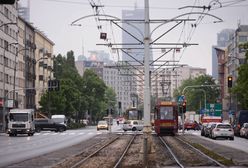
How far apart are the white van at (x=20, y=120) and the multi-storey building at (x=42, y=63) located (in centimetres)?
6539

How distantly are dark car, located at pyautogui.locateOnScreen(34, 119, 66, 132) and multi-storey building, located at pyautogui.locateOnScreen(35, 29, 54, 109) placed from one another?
4480cm

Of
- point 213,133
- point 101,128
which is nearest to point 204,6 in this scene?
point 213,133

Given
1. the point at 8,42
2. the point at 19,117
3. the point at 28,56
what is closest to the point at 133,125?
the point at 19,117

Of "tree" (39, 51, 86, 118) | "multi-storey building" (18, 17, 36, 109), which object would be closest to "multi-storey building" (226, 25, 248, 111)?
"tree" (39, 51, 86, 118)

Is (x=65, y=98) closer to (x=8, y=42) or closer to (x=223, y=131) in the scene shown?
(x=8, y=42)

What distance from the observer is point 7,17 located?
355ft

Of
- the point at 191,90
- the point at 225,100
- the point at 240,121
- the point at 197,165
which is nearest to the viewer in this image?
the point at 197,165

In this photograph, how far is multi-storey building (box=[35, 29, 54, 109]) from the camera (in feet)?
457

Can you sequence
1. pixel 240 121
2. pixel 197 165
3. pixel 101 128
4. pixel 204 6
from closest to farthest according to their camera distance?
pixel 197 165, pixel 204 6, pixel 240 121, pixel 101 128

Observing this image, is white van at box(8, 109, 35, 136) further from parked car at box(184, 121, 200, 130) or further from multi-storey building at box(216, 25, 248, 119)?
multi-storey building at box(216, 25, 248, 119)

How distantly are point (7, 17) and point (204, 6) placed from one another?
79.7m

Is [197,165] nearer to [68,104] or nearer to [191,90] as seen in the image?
[68,104]

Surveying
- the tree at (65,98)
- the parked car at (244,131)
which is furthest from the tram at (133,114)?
the parked car at (244,131)

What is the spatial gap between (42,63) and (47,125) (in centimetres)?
5328
